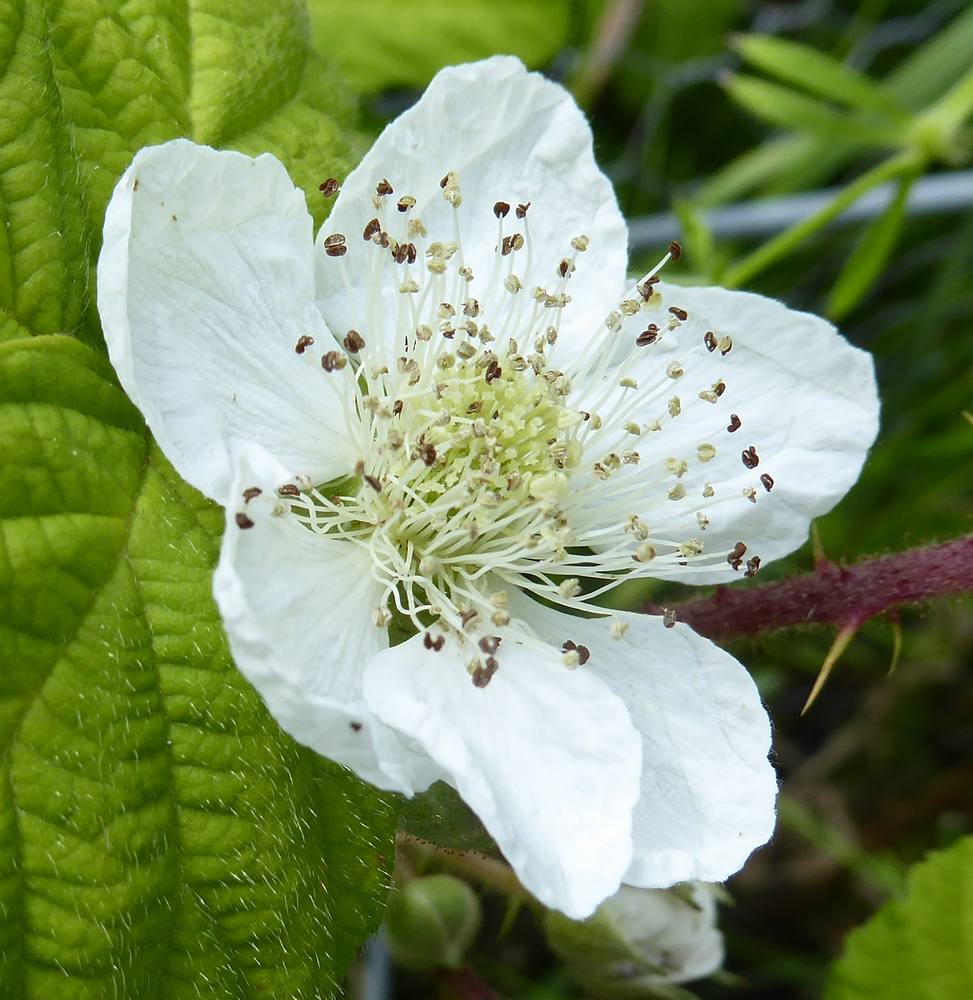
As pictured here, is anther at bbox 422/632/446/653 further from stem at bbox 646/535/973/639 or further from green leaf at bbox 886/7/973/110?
green leaf at bbox 886/7/973/110

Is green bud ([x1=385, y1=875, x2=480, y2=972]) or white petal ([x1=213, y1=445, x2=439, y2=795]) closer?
white petal ([x1=213, y1=445, x2=439, y2=795])

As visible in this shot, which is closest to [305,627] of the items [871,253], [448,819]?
[448,819]

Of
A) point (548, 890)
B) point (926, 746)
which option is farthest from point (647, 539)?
point (926, 746)

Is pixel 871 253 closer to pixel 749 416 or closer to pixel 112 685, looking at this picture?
pixel 749 416

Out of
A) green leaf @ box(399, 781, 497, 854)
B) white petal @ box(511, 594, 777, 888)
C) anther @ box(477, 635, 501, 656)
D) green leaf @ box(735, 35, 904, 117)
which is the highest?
green leaf @ box(735, 35, 904, 117)

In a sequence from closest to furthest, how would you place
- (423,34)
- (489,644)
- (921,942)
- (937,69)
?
(489,644) < (921,942) < (423,34) < (937,69)

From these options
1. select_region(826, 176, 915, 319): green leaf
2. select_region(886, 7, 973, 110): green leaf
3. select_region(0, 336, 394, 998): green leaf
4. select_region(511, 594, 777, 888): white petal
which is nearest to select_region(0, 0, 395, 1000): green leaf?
select_region(0, 336, 394, 998): green leaf
